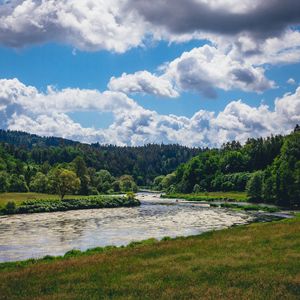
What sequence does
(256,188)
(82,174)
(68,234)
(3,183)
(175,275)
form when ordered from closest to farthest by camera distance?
(175,275), (68,234), (256,188), (3,183), (82,174)

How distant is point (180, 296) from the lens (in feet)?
70.6

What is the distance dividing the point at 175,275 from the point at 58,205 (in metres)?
98.7

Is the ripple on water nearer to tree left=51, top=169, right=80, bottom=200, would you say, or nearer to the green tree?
tree left=51, top=169, right=80, bottom=200

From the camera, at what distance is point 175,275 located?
88.0 feet

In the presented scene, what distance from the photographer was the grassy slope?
2233 centimetres

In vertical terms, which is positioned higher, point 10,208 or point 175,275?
point 175,275

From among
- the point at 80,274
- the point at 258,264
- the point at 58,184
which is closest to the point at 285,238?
the point at 258,264

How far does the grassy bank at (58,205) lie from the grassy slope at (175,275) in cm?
7612

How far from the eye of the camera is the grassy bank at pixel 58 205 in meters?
108

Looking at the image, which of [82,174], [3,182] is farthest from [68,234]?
[82,174]

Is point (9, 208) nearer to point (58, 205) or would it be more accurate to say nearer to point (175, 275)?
point (58, 205)

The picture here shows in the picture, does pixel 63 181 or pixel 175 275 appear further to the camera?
pixel 63 181

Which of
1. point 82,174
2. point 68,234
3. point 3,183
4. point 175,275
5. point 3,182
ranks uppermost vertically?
point 82,174

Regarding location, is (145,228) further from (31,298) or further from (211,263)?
(31,298)
